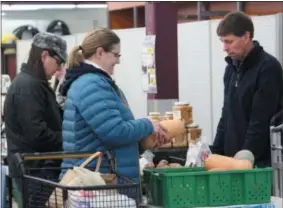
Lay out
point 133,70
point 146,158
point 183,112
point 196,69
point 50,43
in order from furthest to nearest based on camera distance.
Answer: point 133,70
point 196,69
point 183,112
point 146,158
point 50,43

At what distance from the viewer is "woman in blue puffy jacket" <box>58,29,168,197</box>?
330cm

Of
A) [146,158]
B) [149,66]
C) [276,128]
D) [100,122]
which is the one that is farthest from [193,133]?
[100,122]

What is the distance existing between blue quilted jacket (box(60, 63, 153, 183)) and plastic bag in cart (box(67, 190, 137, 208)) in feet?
1.65

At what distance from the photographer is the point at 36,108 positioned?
4.20 m

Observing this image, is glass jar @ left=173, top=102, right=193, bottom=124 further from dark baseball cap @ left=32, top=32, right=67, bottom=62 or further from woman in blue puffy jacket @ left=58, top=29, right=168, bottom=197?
woman in blue puffy jacket @ left=58, top=29, right=168, bottom=197

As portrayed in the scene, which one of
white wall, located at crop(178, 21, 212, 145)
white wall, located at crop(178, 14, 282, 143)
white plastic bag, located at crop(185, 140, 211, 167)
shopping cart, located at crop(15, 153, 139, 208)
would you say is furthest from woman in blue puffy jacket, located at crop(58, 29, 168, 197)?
white wall, located at crop(178, 21, 212, 145)

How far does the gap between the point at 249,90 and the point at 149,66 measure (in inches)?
82.7

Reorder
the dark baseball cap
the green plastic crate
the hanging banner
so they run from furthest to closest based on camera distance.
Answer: the hanging banner
the dark baseball cap
the green plastic crate

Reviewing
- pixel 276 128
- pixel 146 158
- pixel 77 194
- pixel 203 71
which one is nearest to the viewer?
pixel 77 194

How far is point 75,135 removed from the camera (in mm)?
3443

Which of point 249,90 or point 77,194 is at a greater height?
point 249,90

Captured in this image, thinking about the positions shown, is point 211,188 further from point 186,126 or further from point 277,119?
point 186,126

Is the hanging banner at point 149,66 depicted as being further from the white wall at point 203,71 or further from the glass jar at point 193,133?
the glass jar at point 193,133

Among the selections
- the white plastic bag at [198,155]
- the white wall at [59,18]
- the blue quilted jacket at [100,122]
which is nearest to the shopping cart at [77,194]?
the blue quilted jacket at [100,122]
